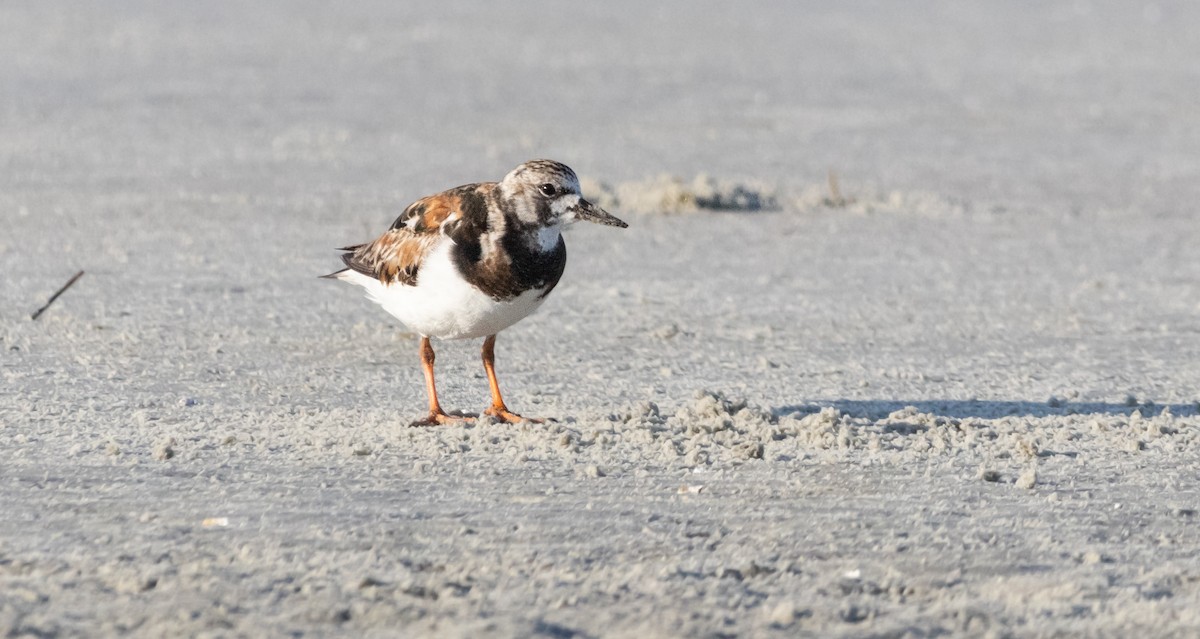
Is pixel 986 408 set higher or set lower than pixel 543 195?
lower

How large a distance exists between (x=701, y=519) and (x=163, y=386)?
7.42 ft

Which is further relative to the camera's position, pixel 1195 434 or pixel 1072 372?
pixel 1072 372

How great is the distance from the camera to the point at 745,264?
8.74 metres

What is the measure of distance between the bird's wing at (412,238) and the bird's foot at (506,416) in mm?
515

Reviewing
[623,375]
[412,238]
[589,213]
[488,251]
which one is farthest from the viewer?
[623,375]

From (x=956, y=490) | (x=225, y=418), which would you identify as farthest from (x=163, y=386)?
(x=956, y=490)

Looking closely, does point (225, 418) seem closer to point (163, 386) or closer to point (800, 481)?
point (163, 386)

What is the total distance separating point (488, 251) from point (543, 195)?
244 mm

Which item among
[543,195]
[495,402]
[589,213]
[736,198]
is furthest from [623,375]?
[736,198]

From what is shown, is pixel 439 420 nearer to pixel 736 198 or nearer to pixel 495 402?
pixel 495 402

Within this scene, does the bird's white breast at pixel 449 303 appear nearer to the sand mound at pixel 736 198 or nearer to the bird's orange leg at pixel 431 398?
the bird's orange leg at pixel 431 398

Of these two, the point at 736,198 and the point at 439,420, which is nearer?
the point at 439,420

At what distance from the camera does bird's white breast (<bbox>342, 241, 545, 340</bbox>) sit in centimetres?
534

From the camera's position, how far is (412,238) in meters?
5.59
